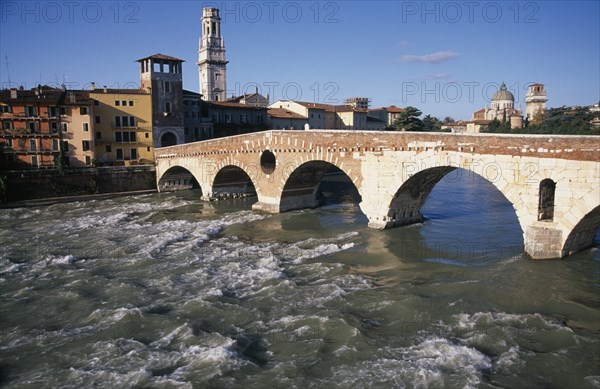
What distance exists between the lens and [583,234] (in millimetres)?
17938

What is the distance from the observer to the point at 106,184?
39.9 metres

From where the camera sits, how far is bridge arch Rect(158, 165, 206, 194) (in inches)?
1660

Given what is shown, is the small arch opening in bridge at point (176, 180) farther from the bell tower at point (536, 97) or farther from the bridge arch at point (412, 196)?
the bell tower at point (536, 97)

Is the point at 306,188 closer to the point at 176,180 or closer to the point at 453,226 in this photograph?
the point at 453,226

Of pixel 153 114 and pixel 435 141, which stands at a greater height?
pixel 153 114

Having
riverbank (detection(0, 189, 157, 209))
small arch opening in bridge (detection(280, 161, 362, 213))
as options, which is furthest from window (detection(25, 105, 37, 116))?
small arch opening in bridge (detection(280, 161, 362, 213))

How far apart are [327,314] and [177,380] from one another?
4.76 m

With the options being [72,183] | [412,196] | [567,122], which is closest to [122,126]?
[72,183]

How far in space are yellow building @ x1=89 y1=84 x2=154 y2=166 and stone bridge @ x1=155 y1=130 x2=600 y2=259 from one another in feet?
30.8

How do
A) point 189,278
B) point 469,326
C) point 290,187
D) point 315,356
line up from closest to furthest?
1. point 315,356
2. point 469,326
3. point 189,278
4. point 290,187

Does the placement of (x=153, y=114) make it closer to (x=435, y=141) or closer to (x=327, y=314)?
(x=435, y=141)

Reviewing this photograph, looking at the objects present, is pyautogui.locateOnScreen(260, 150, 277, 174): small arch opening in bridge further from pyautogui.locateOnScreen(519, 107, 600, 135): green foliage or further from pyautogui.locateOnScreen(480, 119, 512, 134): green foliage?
pyautogui.locateOnScreen(480, 119, 512, 134): green foliage

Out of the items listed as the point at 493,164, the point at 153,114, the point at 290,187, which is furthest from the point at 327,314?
the point at 153,114

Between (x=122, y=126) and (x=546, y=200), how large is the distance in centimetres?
3681
